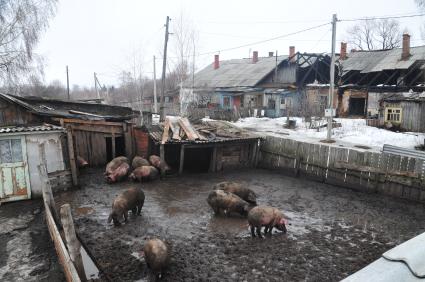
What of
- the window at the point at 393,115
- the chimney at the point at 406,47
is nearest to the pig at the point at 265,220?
the window at the point at 393,115

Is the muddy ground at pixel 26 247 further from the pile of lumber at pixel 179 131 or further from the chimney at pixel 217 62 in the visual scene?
the chimney at pixel 217 62

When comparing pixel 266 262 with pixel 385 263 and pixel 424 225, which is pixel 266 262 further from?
pixel 385 263

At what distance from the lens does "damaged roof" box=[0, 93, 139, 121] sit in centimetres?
1431

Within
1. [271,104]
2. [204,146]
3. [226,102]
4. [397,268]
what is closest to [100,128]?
A: [204,146]

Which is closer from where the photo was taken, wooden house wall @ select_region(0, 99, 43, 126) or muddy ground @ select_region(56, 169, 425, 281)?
muddy ground @ select_region(56, 169, 425, 281)

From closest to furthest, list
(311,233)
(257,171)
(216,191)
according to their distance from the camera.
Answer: (311,233)
(216,191)
(257,171)

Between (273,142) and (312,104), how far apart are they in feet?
56.8

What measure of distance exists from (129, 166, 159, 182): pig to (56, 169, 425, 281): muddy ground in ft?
1.88

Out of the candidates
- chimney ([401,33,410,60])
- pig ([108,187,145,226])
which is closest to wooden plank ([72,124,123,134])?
pig ([108,187,145,226])

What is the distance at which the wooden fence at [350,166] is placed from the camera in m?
11.6

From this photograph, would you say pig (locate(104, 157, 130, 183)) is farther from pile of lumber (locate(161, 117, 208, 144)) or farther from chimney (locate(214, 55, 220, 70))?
chimney (locate(214, 55, 220, 70))

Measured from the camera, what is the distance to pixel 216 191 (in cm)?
1055

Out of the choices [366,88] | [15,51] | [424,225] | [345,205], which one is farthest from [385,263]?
[366,88]

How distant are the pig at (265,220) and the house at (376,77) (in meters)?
21.0
